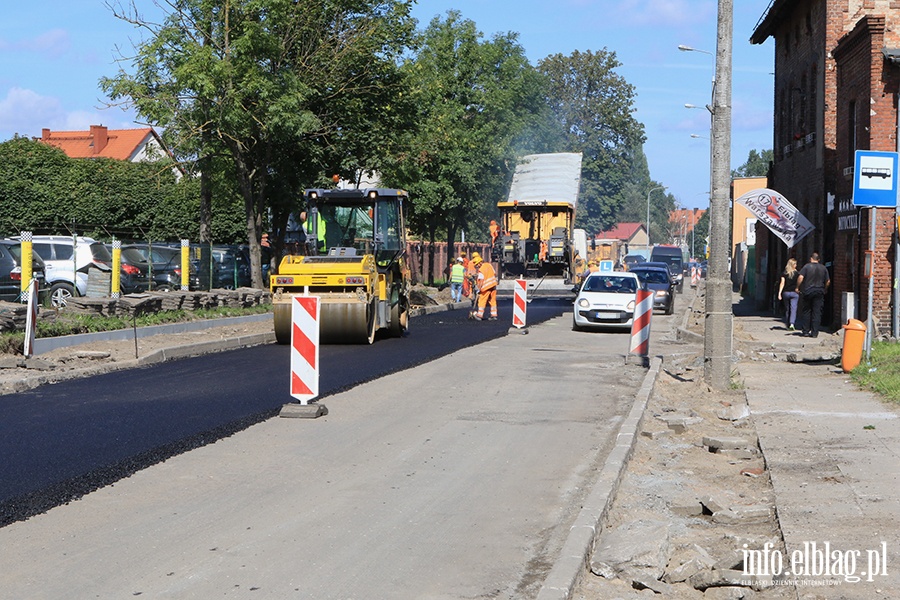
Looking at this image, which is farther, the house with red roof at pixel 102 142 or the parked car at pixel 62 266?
the house with red roof at pixel 102 142

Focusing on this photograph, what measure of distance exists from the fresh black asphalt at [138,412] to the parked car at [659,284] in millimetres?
15800

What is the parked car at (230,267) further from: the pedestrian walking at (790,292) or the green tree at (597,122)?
the green tree at (597,122)

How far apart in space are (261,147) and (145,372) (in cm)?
1761

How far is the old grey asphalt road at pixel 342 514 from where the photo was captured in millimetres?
6043

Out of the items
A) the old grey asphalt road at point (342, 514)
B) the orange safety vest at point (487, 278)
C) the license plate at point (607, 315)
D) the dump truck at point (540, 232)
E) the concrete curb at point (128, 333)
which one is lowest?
the old grey asphalt road at point (342, 514)

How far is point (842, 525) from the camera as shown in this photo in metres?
7.26

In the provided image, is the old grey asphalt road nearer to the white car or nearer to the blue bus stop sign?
the blue bus stop sign

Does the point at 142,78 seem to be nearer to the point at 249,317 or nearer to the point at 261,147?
the point at 261,147

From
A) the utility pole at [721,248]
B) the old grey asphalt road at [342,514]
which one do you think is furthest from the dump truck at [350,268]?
the old grey asphalt road at [342,514]

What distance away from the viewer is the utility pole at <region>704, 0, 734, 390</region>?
50.9 feet

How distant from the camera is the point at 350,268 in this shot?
20688mm

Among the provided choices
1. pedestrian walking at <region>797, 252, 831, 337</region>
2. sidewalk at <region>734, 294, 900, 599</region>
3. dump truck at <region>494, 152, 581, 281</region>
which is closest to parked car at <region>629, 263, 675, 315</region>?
dump truck at <region>494, 152, 581, 281</region>

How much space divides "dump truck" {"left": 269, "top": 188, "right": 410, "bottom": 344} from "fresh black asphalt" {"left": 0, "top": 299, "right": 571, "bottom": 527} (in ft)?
1.98

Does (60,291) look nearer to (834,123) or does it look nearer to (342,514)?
(834,123)
